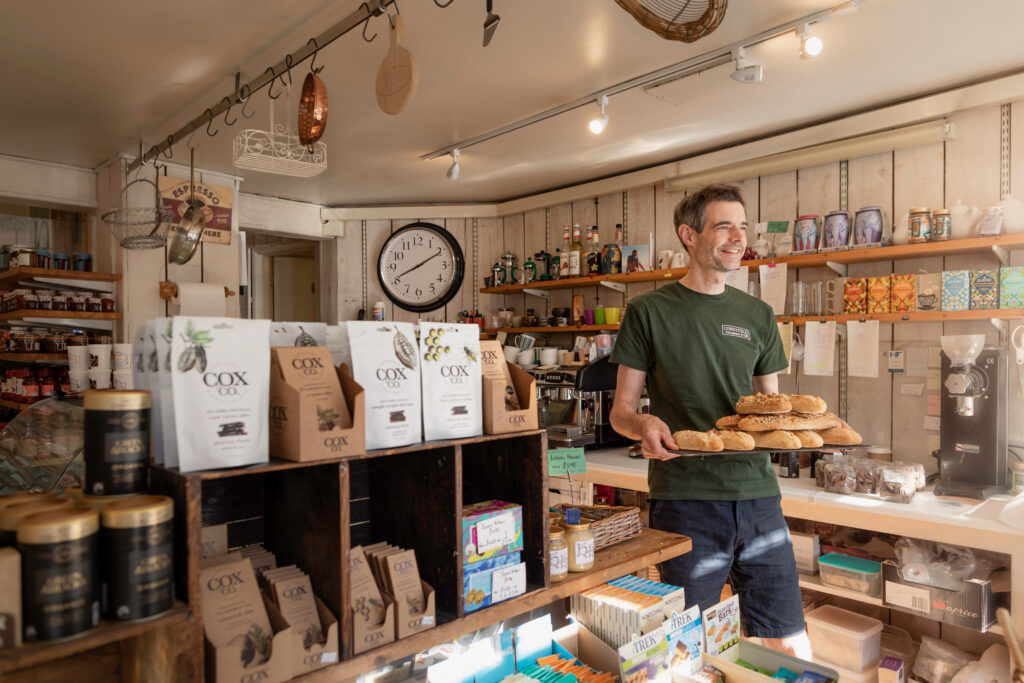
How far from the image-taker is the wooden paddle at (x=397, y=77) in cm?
198

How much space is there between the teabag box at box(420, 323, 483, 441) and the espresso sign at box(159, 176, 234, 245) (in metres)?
3.55

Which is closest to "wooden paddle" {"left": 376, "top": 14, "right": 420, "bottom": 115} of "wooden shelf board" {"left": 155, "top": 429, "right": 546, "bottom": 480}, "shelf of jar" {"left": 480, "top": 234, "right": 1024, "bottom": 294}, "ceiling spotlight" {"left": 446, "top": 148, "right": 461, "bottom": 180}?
"wooden shelf board" {"left": 155, "top": 429, "right": 546, "bottom": 480}

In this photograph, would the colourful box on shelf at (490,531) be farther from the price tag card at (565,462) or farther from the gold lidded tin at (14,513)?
the gold lidded tin at (14,513)

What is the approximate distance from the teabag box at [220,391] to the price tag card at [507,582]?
512 mm

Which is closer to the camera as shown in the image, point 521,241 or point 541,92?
point 541,92

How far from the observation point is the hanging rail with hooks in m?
2.16

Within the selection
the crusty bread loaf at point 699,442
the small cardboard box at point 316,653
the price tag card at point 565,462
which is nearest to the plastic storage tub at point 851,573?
the crusty bread loaf at point 699,442

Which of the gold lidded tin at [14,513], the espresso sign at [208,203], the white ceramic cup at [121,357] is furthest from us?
Result: the espresso sign at [208,203]

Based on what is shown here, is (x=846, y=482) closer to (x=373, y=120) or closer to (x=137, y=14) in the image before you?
(x=373, y=120)

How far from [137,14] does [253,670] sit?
2.39m

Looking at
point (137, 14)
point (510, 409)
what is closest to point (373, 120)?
point (137, 14)

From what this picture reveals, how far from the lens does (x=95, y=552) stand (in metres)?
0.87

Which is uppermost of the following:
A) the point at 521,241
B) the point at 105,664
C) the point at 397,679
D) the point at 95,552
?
the point at 521,241

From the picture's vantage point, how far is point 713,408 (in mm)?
1984
